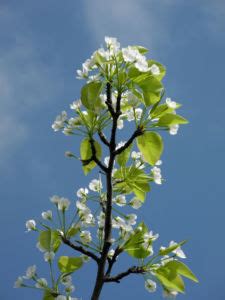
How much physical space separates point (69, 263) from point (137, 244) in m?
0.38

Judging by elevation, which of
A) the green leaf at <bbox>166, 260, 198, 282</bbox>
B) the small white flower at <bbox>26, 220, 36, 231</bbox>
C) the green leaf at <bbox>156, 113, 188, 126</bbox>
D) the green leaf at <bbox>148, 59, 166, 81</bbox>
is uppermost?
the green leaf at <bbox>148, 59, 166, 81</bbox>

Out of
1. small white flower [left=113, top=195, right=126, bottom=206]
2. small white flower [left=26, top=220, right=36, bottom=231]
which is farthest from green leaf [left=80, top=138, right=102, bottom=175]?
small white flower [left=26, top=220, right=36, bottom=231]

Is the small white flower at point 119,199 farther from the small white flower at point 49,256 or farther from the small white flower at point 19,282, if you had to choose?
the small white flower at point 19,282

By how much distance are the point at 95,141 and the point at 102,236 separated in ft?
1.67

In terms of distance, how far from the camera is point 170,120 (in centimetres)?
242

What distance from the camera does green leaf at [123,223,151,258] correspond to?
2.44 m

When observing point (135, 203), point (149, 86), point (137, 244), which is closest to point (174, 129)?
point (149, 86)

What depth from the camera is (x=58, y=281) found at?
7.99 feet

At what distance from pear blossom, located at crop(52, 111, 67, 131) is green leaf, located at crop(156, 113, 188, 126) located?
49cm

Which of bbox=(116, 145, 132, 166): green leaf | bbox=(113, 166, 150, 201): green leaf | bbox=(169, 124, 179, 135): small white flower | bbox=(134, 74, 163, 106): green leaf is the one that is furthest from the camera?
bbox=(116, 145, 132, 166): green leaf

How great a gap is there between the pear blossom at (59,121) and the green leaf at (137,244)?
0.66 metres

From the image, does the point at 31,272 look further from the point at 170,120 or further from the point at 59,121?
the point at 170,120

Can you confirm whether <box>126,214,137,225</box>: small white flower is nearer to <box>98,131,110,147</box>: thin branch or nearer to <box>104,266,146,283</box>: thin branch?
<box>104,266,146,283</box>: thin branch

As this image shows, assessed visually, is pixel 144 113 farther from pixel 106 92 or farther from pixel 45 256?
pixel 45 256
